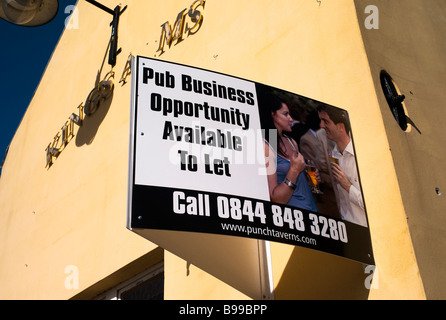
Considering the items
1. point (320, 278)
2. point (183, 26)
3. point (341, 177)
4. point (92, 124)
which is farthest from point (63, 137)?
point (341, 177)

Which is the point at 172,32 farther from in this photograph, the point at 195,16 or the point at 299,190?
the point at 299,190

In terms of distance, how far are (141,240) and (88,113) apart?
2623 millimetres

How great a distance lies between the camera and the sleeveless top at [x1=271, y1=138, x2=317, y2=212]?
10.4ft

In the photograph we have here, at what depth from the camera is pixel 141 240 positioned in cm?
531

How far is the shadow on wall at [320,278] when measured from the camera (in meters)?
3.46

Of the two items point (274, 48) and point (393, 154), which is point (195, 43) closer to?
point (274, 48)

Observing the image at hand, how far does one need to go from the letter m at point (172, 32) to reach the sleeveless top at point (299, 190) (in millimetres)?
3260

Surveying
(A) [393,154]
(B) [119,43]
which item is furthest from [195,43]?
(A) [393,154]

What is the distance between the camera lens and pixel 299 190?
10.5ft

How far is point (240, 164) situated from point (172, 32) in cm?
352
